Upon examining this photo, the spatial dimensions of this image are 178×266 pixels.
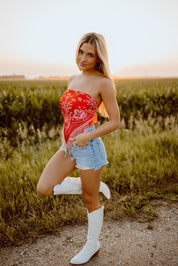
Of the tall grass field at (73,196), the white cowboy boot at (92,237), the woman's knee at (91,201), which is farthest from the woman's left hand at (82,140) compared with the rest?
the tall grass field at (73,196)

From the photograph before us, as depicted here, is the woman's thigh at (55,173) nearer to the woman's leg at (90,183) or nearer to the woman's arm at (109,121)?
the woman's leg at (90,183)

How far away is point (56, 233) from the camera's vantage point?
105 inches

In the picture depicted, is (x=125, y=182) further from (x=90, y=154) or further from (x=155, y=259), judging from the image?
(x=90, y=154)

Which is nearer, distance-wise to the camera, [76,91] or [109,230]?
[76,91]

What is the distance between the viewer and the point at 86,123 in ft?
6.41

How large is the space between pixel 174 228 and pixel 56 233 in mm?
1423

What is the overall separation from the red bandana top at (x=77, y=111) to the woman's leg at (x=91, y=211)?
1.05ft

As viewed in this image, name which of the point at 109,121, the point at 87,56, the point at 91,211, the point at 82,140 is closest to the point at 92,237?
the point at 91,211

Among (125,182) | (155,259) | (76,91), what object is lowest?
(155,259)

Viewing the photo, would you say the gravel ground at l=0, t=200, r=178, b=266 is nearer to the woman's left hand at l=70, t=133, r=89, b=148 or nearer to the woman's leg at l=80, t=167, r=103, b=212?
the woman's leg at l=80, t=167, r=103, b=212

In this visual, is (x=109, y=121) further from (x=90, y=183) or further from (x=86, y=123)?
(x=90, y=183)

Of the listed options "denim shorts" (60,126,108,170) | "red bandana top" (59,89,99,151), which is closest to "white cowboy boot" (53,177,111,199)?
"denim shorts" (60,126,108,170)

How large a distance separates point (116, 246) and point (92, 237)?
416mm

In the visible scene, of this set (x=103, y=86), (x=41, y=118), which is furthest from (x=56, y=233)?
(x=41, y=118)
